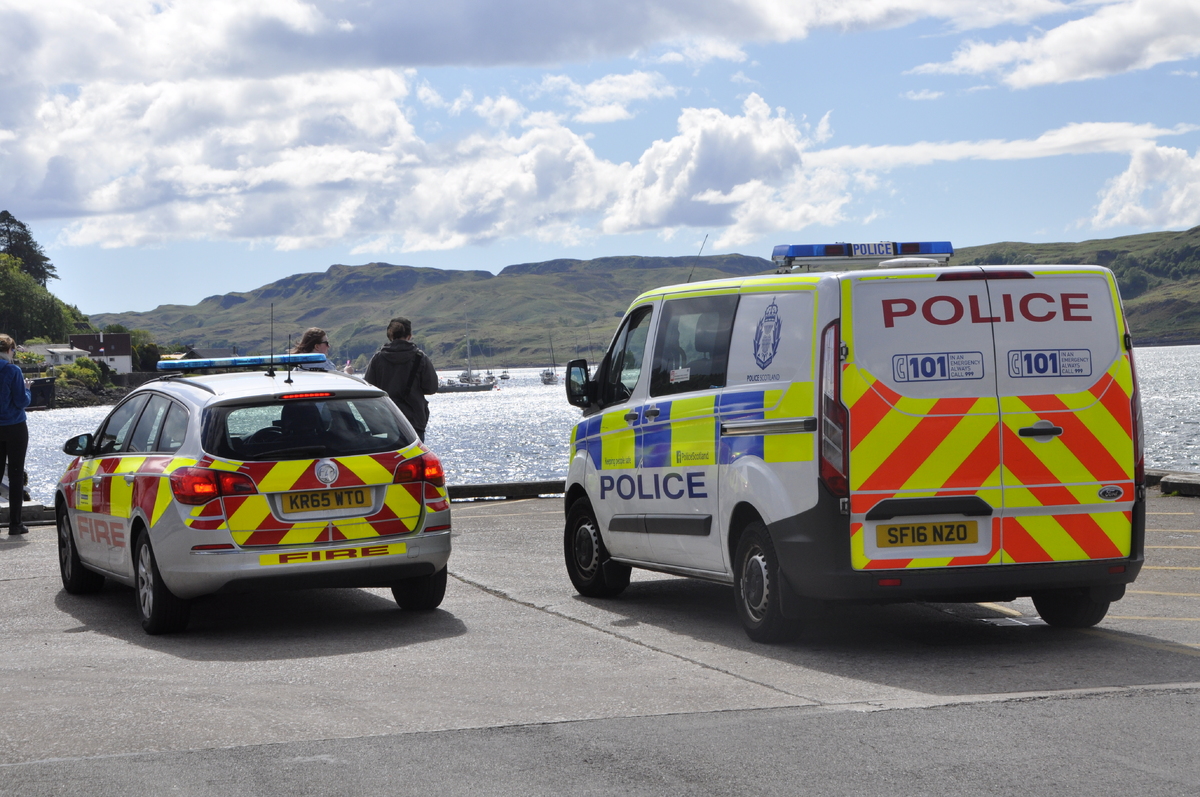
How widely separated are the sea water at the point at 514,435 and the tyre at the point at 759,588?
1307 inches

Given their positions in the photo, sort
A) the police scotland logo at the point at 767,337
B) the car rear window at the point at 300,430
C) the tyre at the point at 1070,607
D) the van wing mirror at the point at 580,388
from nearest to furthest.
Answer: the police scotland logo at the point at 767,337 < the tyre at the point at 1070,607 < the car rear window at the point at 300,430 < the van wing mirror at the point at 580,388

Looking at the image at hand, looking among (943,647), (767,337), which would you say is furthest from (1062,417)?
(767,337)

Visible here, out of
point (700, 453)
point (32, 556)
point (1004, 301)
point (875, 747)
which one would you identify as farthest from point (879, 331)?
point (32, 556)

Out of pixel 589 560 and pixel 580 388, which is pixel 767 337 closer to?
pixel 580 388

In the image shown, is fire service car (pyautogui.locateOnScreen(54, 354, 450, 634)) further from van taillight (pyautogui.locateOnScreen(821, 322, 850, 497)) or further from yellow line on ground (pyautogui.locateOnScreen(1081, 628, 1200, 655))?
yellow line on ground (pyautogui.locateOnScreen(1081, 628, 1200, 655))

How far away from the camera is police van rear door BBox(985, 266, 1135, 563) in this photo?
24.1 ft

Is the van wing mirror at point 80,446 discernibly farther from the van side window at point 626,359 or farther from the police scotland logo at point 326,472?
the van side window at point 626,359

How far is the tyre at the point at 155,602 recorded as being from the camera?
838 cm

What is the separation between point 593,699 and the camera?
Result: 6.25m

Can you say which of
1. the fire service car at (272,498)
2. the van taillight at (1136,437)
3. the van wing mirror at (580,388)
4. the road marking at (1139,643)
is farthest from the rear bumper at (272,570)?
the van taillight at (1136,437)

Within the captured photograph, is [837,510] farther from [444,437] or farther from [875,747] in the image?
[444,437]

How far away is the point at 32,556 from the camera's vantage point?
1291cm

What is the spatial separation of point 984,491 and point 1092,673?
3.58 feet

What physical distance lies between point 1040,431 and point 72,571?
7.02m
